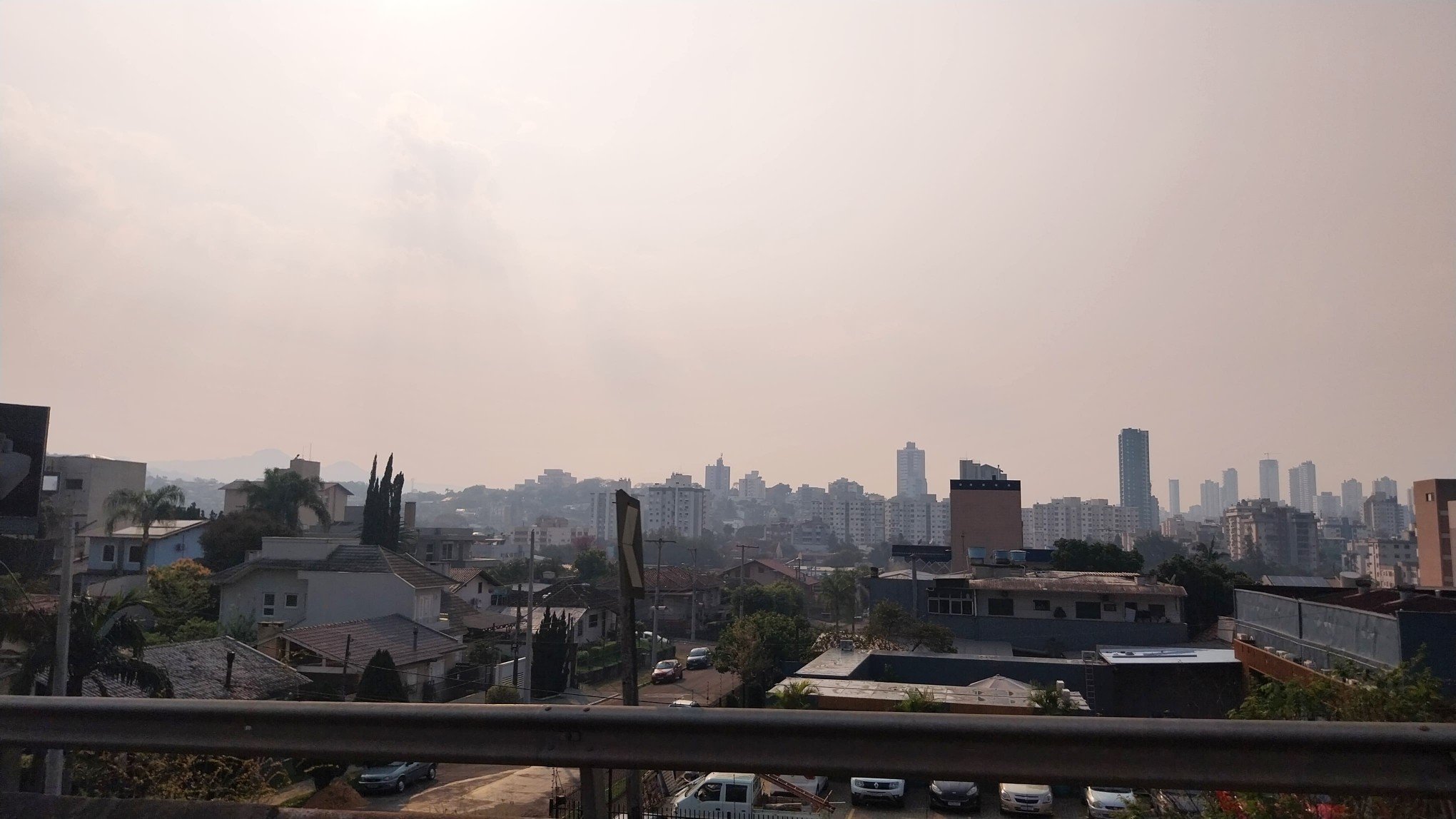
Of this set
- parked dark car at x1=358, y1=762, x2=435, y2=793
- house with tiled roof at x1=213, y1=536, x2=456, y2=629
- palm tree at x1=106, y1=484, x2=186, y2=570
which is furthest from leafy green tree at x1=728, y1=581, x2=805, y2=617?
parked dark car at x1=358, y1=762, x2=435, y2=793

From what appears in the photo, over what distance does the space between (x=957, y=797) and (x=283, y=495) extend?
63.8 meters

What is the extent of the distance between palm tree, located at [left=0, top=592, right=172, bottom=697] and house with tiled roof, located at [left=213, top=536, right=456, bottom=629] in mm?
21088

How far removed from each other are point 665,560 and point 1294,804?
477ft

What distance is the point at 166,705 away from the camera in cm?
373

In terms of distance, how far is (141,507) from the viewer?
5941 cm

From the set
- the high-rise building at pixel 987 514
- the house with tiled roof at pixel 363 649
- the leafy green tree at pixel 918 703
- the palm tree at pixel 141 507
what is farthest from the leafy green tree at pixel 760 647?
the high-rise building at pixel 987 514

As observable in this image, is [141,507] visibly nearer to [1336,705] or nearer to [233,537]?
[233,537]

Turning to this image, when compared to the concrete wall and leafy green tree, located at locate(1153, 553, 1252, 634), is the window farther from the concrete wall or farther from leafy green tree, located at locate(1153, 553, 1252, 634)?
the concrete wall

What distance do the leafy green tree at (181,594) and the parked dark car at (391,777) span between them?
21930 millimetres

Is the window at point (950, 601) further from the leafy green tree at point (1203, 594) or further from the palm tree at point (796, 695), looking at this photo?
the palm tree at point (796, 695)

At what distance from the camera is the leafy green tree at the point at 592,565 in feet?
302

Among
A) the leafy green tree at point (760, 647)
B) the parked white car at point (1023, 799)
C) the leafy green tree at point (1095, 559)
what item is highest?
the leafy green tree at point (1095, 559)

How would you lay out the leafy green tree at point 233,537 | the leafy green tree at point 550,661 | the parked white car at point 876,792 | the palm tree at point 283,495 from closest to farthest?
1. the parked white car at point 876,792
2. the leafy green tree at point 550,661
3. the leafy green tree at point 233,537
4. the palm tree at point 283,495

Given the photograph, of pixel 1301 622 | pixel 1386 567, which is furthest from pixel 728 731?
pixel 1386 567
